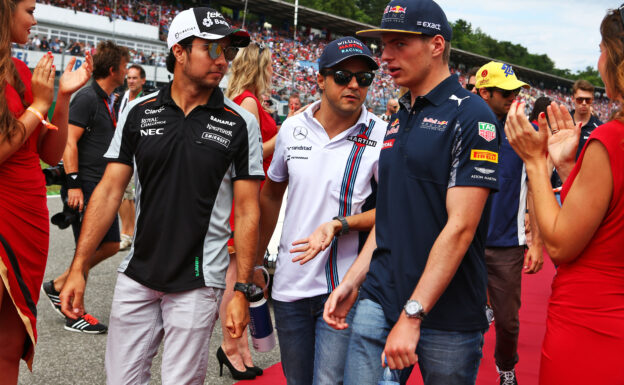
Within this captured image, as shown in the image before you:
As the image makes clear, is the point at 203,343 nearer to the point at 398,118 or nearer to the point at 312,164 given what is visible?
the point at 312,164

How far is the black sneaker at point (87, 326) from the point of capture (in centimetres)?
533

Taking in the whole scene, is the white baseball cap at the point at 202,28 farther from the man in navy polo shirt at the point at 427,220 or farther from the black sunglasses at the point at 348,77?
the man in navy polo shirt at the point at 427,220

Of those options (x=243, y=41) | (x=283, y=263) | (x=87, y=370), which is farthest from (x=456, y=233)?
(x=87, y=370)

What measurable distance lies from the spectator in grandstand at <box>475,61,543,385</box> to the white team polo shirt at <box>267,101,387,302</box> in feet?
5.93

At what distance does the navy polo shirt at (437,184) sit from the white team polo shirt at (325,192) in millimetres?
586

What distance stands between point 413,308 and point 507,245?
2800 mm

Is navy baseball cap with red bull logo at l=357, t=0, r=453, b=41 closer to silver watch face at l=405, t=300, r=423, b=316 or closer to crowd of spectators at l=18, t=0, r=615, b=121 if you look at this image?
silver watch face at l=405, t=300, r=423, b=316

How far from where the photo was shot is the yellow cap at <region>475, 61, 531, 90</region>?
4.83m

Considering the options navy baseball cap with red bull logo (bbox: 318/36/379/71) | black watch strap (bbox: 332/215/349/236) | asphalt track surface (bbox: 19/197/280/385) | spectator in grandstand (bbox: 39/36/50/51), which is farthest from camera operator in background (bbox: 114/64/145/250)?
spectator in grandstand (bbox: 39/36/50/51)

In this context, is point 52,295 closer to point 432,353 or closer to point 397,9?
point 432,353

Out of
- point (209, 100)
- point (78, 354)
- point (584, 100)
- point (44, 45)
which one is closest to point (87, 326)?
point (78, 354)

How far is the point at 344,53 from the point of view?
3203mm

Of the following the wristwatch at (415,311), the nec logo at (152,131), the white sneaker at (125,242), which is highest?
the nec logo at (152,131)

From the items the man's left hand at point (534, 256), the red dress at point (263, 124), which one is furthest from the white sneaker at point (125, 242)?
the man's left hand at point (534, 256)
